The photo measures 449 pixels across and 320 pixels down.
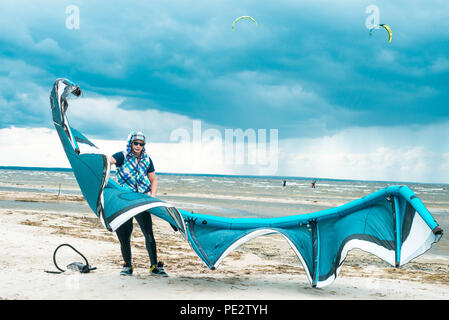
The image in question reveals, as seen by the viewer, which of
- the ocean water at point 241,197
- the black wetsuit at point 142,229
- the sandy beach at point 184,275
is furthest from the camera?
the ocean water at point 241,197

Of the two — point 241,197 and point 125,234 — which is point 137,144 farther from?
point 241,197

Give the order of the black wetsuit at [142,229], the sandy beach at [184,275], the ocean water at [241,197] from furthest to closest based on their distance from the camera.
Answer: the ocean water at [241,197] < the black wetsuit at [142,229] < the sandy beach at [184,275]

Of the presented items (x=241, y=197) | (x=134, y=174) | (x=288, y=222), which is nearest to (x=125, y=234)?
(x=134, y=174)

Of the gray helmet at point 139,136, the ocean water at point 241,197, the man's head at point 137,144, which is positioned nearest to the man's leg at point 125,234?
the man's head at point 137,144

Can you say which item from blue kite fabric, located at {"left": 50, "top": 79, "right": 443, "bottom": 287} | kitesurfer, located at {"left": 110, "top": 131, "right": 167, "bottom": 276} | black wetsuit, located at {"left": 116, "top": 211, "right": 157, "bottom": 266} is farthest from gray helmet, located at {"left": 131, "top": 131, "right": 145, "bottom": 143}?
black wetsuit, located at {"left": 116, "top": 211, "right": 157, "bottom": 266}

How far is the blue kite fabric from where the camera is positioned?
14.6 feet

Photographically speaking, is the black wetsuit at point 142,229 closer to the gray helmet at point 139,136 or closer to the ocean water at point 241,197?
the gray helmet at point 139,136

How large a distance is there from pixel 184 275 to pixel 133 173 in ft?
5.50

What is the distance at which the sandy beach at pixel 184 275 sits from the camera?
4352 millimetres

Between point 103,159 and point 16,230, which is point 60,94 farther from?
point 16,230

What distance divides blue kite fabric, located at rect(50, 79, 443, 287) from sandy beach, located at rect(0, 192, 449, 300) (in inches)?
18.3

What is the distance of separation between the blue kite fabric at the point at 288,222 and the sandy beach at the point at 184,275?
0.47m

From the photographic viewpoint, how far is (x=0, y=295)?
13.1ft

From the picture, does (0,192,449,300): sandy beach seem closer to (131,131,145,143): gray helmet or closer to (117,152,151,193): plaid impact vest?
(117,152,151,193): plaid impact vest
